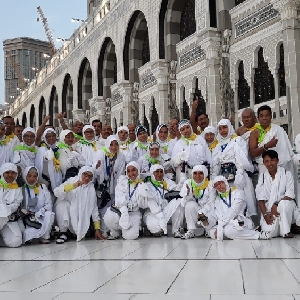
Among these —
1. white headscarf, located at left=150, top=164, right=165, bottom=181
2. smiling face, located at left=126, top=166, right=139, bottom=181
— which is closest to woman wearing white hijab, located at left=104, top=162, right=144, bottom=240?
smiling face, located at left=126, top=166, right=139, bottom=181

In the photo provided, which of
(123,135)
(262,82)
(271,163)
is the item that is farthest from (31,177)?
(262,82)

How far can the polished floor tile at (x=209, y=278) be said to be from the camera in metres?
1.78

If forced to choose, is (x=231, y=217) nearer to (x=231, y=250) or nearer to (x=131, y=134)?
(x=231, y=250)

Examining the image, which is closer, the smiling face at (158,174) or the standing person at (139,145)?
the smiling face at (158,174)

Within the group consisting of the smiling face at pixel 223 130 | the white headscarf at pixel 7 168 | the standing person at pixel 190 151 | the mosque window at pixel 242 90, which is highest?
the mosque window at pixel 242 90

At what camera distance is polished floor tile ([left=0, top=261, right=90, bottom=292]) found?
1956 mm

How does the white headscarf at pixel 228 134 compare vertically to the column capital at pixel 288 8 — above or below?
below

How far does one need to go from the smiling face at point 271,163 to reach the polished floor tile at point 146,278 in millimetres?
1372

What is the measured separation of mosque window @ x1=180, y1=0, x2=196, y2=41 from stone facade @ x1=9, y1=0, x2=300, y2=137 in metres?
0.02

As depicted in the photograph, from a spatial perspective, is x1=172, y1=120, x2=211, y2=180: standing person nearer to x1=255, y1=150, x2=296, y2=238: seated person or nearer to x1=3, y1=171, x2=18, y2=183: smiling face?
x1=255, y1=150, x2=296, y2=238: seated person

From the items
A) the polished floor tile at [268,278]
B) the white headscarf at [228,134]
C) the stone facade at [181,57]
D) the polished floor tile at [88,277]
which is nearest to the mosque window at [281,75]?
the stone facade at [181,57]

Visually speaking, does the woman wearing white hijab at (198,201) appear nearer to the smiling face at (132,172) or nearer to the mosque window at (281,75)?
the smiling face at (132,172)

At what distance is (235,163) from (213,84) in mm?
3474

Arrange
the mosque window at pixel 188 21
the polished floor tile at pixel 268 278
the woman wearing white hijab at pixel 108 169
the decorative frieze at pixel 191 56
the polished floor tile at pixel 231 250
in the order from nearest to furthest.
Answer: the polished floor tile at pixel 268 278 < the polished floor tile at pixel 231 250 < the woman wearing white hijab at pixel 108 169 < the decorative frieze at pixel 191 56 < the mosque window at pixel 188 21
